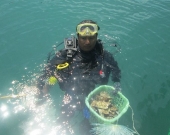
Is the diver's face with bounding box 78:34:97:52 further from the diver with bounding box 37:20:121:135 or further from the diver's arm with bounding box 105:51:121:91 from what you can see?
the diver's arm with bounding box 105:51:121:91

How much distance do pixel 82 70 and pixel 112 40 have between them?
2.96 meters

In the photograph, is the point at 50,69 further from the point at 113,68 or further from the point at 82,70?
the point at 113,68

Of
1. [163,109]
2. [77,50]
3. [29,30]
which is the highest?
[77,50]

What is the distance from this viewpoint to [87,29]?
544 cm

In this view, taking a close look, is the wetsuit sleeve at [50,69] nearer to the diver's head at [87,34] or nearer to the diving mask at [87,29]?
the diver's head at [87,34]

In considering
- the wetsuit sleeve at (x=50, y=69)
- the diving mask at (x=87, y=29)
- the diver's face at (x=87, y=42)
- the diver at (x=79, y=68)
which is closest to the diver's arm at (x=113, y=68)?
the diver at (x=79, y=68)

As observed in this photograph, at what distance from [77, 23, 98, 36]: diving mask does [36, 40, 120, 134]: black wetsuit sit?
48 cm

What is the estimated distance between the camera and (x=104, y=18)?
9539 mm

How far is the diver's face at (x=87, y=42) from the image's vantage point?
18.0 feet

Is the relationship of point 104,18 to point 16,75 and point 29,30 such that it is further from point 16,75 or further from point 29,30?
point 16,75

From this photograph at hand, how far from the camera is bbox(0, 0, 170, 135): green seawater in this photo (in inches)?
239

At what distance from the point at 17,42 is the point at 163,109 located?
5.92 metres

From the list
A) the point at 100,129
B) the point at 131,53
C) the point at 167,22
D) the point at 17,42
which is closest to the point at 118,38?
the point at 131,53

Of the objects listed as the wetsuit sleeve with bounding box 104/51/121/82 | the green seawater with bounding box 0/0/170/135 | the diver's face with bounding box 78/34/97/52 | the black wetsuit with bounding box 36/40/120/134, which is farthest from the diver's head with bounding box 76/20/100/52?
the green seawater with bounding box 0/0/170/135
